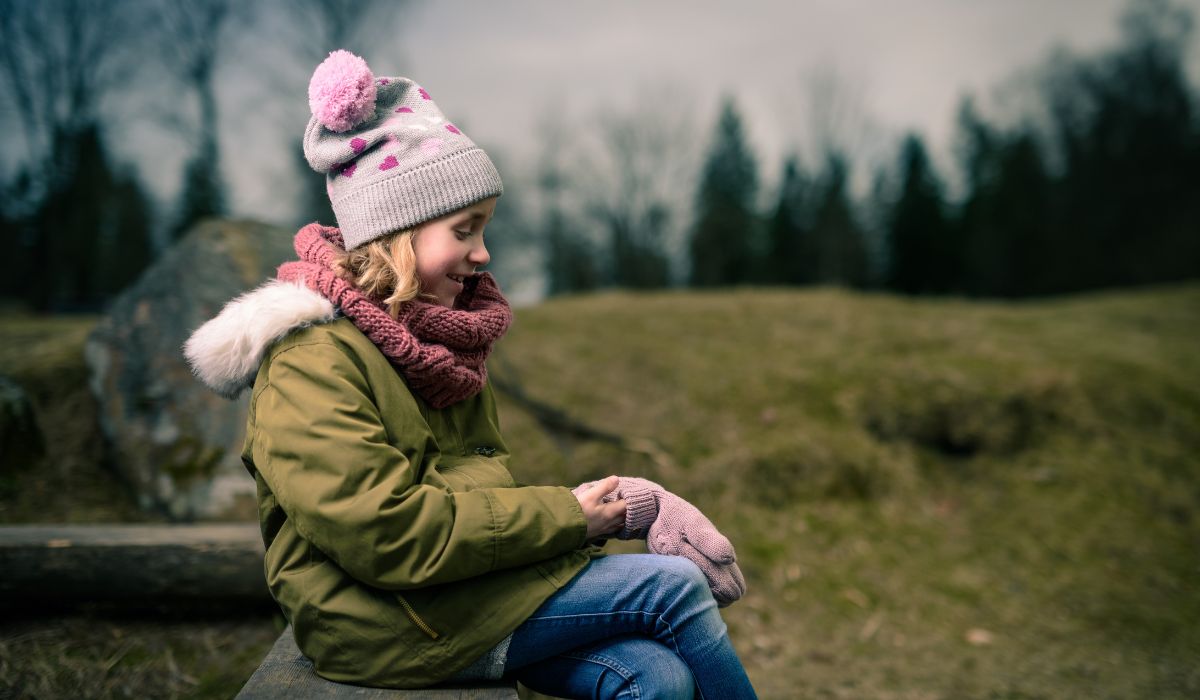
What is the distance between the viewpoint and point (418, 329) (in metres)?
1.72

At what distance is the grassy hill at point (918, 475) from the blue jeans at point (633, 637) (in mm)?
1893

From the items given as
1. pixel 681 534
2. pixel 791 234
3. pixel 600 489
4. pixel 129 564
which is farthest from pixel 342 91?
pixel 791 234

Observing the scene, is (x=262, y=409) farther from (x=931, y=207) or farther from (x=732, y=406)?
(x=931, y=207)

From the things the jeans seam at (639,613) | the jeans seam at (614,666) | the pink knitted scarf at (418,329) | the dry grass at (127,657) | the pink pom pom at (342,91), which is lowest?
the dry grass at (127,657)

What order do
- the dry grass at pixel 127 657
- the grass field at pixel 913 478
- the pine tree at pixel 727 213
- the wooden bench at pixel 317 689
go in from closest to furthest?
the wooden bench at pixel 317 689, the dry grass at pixel 127 657, the grass field at pixel 913 478, the pine tree at pixel 727 213

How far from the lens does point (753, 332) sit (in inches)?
293

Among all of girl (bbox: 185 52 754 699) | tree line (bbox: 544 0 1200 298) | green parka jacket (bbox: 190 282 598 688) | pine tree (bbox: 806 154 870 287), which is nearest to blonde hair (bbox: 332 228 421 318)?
girl (bbox: 185 52 754 699)

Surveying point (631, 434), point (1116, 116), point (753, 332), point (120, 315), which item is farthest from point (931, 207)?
point (120, 315)

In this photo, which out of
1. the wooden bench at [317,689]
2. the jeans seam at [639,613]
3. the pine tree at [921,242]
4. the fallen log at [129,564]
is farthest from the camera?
the pine tree at [921,242]

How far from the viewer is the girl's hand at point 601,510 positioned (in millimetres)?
1642

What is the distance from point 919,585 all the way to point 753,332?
11.4 ft

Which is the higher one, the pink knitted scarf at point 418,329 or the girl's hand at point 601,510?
the pink knitted scarf at point 418,329

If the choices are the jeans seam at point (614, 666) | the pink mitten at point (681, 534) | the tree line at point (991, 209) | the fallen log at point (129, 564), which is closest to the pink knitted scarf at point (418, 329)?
the pink mitten at point (681, 534)

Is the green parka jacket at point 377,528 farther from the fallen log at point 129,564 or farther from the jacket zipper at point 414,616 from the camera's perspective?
the fallen log at point 129,564
